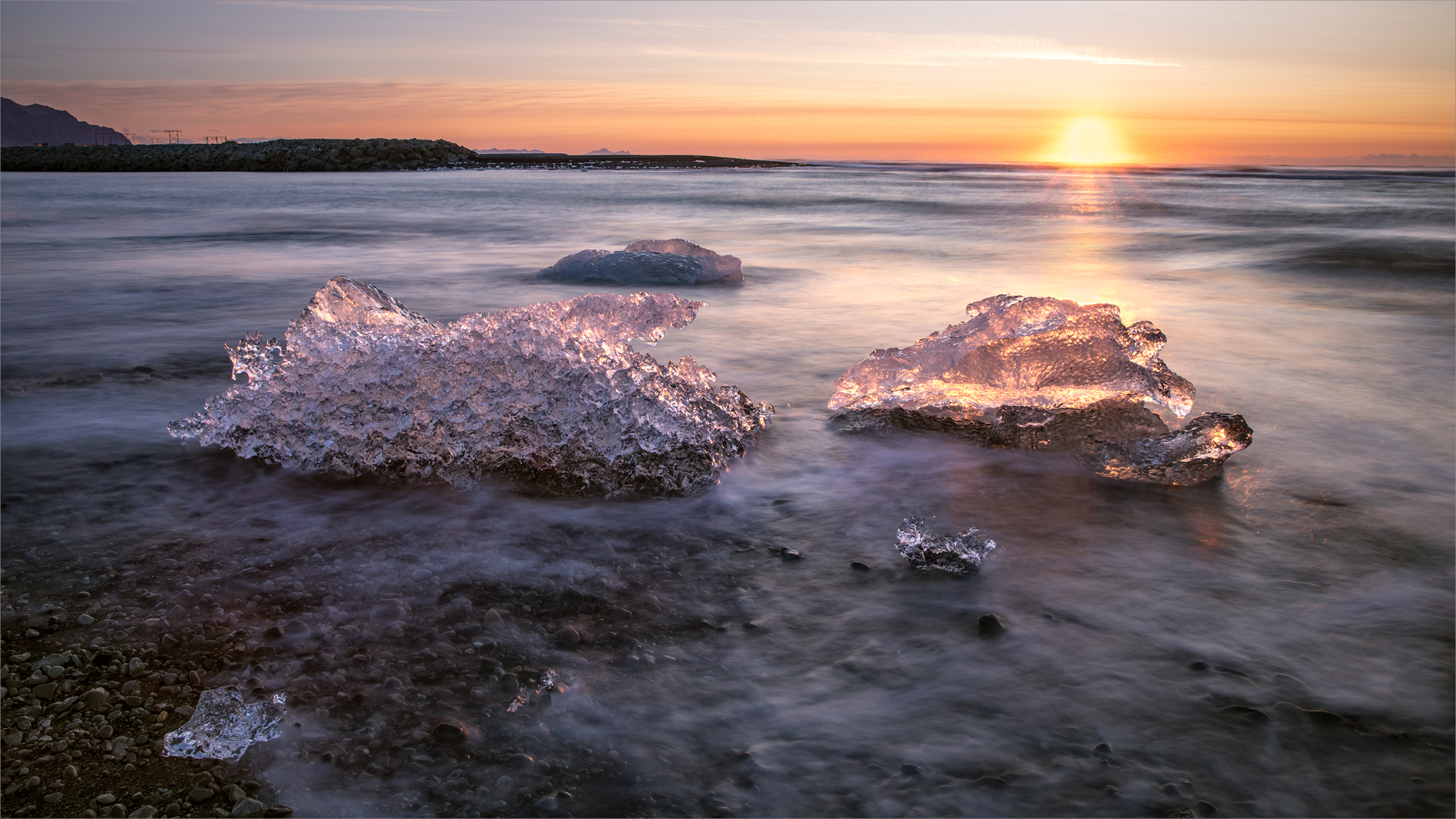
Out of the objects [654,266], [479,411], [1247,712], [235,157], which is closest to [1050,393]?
[1247,712]

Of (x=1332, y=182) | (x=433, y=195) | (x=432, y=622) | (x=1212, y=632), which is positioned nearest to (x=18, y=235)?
(x=433, y=195)

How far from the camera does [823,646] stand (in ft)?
5.74

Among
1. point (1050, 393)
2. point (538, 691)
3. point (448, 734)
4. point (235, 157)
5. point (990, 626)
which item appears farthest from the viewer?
point (235, 157)

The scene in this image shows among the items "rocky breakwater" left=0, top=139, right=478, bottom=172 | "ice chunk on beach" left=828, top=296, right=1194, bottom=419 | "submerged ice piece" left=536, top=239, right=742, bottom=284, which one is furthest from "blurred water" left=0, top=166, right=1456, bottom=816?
"rocky breakwater" left=0, top=139, right=478, bottom=172

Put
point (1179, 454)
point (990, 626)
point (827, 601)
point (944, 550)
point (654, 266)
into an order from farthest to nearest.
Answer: point (654, 266)
point (1179, 454)
point (944, 550)
point (827, 601)
point (990, 626)

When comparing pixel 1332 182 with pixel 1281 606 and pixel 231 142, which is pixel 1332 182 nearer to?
pixel 1281 606

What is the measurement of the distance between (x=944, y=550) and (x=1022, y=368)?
128 centimetres

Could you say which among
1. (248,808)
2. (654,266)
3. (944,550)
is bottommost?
(248,808)

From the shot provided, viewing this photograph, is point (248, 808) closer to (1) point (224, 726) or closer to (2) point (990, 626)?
(1) point (224, 726)

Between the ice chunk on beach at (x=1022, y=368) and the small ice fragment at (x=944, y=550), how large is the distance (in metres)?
1.07

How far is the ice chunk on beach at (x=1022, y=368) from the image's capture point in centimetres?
302

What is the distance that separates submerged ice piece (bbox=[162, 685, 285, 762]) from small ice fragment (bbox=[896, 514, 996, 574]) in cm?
137

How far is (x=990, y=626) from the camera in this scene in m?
1.81

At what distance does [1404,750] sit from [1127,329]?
2080 mm
